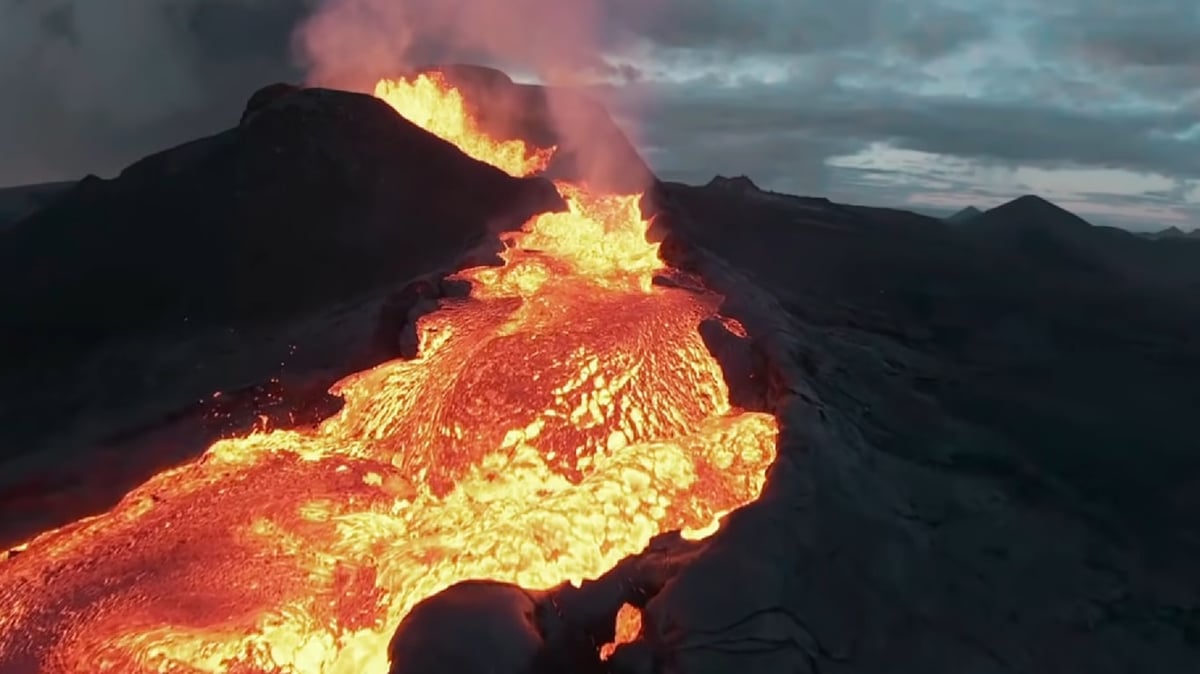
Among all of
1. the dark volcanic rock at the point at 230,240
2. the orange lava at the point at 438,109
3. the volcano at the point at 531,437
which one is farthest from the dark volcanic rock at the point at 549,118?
the dark volcanic rock at the point at 230,240

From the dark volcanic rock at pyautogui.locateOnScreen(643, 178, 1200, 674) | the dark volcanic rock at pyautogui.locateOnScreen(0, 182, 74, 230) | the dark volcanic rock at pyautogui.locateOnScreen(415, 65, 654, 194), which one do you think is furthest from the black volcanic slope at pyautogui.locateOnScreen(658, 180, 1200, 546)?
the dark volcanic rock at pyautogui.locateOnScreen(0, 182, 74, 230)

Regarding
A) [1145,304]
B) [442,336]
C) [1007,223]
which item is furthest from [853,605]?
[1007,223]

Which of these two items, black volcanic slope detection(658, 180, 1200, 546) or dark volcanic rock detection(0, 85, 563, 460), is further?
dark volcanic rock detection(0, 85, 563, 460)

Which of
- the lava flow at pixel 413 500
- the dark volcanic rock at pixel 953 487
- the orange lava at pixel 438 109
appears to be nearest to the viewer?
the lava flow at pixel 413 500

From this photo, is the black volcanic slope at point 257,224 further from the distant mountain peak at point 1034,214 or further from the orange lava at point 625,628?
the distant mountain peak at point 1034,214

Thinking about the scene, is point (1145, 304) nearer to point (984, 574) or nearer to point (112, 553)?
point (984, 574)

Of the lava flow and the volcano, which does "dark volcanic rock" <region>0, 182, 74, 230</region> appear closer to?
the volcano
